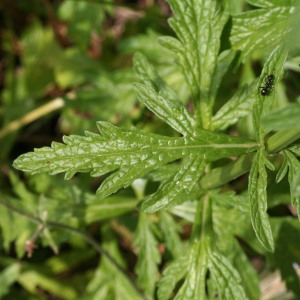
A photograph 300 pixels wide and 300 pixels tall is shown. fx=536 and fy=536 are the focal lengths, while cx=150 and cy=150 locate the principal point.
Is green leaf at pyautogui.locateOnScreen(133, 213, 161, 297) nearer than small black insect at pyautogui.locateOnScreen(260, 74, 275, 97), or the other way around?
small black insect at pyautogui.locateOnScreen(260, 74, 275, 97)

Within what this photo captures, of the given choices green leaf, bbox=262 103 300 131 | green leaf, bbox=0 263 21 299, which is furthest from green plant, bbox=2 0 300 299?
green leaf, bbox=0 263 21 299

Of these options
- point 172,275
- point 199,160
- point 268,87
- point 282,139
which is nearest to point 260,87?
point 268,87

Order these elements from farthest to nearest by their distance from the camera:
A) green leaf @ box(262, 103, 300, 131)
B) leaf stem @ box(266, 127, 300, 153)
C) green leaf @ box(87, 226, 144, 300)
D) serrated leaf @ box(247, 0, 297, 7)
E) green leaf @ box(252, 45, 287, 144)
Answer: green leaf @ box(87, 226, 144, 300), serrated leaf @ box(247, 0, 297, 7), green leaf @ box(252, 45, 287, 144), leaf stem @ box(266, 127, 300, 153), green leaf @ box(262, 103, 300, 131)

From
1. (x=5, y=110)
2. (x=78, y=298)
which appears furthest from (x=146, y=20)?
(x=78, y=298)

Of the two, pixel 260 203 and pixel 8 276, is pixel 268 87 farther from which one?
pixel 8 276

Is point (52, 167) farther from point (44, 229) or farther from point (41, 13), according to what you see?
point (41, 13)

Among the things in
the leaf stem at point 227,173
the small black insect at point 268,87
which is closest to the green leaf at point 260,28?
the small black insect at point 268,87

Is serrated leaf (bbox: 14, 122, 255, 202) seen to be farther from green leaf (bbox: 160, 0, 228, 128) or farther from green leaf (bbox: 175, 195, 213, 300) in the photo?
green leaf (bbox: 175, 195, 213, 300)

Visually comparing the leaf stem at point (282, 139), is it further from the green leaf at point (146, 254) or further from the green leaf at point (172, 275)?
the green leaf at point (146, 254)
